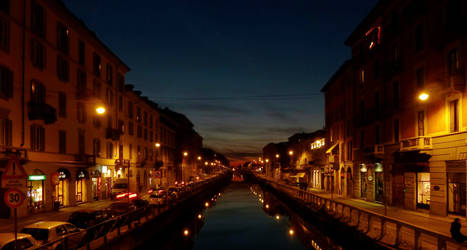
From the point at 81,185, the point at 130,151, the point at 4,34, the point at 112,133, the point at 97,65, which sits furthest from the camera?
the point at 130,151

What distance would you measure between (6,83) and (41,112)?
12.8 feet

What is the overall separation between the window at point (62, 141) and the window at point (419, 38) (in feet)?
104

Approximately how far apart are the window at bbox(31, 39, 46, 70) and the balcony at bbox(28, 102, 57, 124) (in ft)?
11.2

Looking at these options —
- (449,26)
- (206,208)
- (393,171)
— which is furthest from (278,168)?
(449,26)

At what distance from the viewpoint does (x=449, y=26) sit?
83.8 ft

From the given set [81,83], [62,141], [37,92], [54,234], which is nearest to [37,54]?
[37,92]

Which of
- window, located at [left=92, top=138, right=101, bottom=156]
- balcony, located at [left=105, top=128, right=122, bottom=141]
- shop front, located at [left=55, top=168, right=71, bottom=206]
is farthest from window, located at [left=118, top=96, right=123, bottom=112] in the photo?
shop front, located at [left=55, top=168, right=71, bottom=206]

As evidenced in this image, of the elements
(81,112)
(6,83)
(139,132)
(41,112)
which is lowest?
(139,132)

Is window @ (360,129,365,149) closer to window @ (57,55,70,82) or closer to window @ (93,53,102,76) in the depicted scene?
window @ (93,53,102,76)

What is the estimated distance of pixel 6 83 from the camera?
92.5ft

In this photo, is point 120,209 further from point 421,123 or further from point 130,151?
point 130,151

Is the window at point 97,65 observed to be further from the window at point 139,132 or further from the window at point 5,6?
the window at point 139,132

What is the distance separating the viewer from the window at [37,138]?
3181cm

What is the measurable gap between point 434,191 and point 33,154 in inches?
1200
